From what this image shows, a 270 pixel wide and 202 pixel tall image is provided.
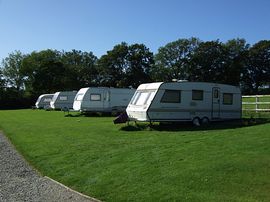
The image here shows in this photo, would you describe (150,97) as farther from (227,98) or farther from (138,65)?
(138,65)

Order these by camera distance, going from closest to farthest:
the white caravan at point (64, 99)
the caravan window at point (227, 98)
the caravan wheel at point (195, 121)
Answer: the caravan wheel at point (195, 121) → the caravan window at point (227, 98) → the white caravan at point (64, 99)

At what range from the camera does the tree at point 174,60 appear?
81375mm

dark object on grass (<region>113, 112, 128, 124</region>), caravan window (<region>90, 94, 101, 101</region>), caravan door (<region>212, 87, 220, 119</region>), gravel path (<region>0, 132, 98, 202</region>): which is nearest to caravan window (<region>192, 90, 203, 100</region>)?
caravan door (<region>212, 87, 220, 119</region>)

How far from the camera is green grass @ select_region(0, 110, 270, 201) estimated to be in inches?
309

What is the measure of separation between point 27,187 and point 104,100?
26.7 meters

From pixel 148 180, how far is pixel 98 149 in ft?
16.6

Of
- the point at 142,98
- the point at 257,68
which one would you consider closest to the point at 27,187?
the point at 142,98

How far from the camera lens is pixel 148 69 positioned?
8200cm

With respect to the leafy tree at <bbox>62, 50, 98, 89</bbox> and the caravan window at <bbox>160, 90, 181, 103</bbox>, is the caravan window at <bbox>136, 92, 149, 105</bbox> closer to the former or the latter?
the caravan window at <bbox>160, 90, 181, 103</bbox>

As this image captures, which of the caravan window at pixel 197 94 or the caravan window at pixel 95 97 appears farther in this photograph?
the caravan window at pixel 95 97

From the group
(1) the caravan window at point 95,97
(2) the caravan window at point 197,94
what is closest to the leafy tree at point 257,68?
(1) the caravan window at point 95,97

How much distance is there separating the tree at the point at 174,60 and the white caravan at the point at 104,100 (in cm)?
4502

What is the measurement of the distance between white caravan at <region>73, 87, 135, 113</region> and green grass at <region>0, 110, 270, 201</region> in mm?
19844

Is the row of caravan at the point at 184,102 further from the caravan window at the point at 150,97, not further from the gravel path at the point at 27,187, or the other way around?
the gravel path at the point at 27,187
